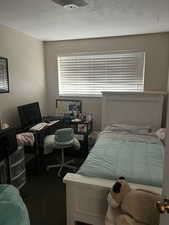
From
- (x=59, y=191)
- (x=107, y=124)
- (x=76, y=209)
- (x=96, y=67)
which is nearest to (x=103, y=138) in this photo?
(x=107, y=124)

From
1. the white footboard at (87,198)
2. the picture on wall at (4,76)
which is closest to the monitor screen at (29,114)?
the picture on wall at (4,76)

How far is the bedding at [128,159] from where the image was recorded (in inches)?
65.0

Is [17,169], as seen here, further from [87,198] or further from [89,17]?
[89,17]

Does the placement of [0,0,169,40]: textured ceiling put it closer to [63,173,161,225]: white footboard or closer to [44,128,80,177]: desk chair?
[44,128,80,177]: desk chair

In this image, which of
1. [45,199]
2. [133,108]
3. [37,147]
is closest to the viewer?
[45,199]

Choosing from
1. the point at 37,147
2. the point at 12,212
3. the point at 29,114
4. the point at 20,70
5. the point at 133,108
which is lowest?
the point at 37,147

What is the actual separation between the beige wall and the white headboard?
4.72 ft

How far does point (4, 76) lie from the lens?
2.73m

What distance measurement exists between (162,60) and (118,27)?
1057 millimetres

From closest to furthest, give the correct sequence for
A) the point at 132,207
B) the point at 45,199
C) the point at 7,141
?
the point at 132,207, the point at 7,141, the point at 45,199

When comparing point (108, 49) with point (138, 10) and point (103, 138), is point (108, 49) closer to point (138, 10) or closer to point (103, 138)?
point (138, 10)

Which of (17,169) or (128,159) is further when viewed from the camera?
(17,169)

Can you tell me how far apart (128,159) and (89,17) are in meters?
1.87

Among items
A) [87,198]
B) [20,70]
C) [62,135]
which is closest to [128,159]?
[87,198]
